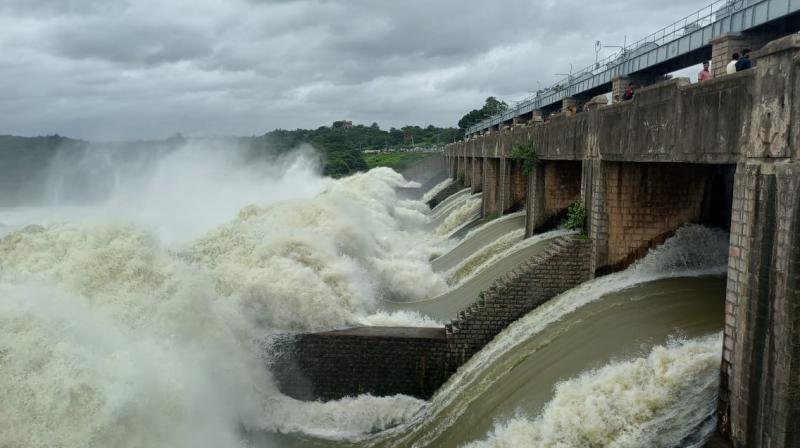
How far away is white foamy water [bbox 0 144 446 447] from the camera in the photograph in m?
9.41

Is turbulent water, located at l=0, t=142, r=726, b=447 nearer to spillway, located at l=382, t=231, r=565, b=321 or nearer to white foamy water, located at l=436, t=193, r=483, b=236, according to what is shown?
spillway, located at l=382, t=231, r=565, b=321

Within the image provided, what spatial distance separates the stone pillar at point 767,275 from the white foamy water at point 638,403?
31 cm

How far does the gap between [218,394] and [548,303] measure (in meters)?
7.22

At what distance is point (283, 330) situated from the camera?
1414 centimetres

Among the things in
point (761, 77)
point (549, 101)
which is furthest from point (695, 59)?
point (761, 77)

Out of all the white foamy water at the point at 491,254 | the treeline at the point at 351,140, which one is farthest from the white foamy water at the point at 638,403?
the treeline at the point at 351,140

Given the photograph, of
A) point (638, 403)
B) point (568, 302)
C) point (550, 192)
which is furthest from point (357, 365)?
point (550, 192)

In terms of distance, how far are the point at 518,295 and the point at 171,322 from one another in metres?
7.51

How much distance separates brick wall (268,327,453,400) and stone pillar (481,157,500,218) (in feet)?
51.4

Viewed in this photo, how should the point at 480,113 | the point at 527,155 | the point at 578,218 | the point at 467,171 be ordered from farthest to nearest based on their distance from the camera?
the point at 480,113 < the point at 467,171 < the point at 527,155 < the point at 578,218

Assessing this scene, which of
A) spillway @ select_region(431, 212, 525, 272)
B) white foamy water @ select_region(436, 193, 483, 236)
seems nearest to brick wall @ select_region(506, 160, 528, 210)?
spillway @ select_region(431, 212, 525, 272)

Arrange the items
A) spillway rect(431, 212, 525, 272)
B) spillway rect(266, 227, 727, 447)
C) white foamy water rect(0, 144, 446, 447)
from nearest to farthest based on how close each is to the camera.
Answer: spillway rect(266, 227, 727, 447) < white foamy water rect(0, 144, 446, 447) < spillway rect(431, 212, 525, 272)

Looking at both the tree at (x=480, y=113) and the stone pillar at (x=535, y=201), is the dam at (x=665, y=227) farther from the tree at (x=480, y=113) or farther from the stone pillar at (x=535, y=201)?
the tree at (x=480, y=113)

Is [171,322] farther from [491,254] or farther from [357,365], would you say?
[491,254]
